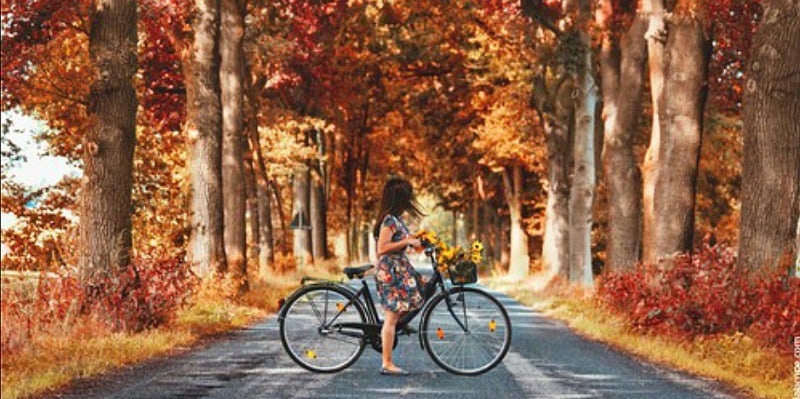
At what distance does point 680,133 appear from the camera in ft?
59.5

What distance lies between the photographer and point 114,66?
1546cm

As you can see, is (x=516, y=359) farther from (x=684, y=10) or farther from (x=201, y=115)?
(x=201, y=115)

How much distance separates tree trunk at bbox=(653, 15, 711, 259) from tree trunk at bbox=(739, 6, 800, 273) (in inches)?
103

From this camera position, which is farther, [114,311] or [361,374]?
[114,311]

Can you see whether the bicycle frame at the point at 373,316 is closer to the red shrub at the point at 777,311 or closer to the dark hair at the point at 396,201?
the dark hair at the point at 396,201

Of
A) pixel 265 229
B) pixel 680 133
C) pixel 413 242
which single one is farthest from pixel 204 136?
pixel 265 229

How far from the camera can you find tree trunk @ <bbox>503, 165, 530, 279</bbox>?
47.3 meters

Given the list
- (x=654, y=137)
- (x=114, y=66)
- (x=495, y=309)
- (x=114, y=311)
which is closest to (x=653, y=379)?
(x=495, y=309)

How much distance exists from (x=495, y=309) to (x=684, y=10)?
782 cm

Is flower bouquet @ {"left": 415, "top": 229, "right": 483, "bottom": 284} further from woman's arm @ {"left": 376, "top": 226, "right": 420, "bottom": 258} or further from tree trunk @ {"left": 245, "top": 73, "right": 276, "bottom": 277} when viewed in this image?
tree trunk @ {"left": 245, "top": 73, "right": 276, "bottom": 277}

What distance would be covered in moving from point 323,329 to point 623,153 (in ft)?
42.7

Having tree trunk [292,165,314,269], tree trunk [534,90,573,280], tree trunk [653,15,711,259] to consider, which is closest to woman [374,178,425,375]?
tree trunk [653,15,711,259]

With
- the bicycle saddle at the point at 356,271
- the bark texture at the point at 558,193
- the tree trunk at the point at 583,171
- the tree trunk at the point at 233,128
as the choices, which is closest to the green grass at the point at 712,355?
the bicycle saddle at the point at 356,271

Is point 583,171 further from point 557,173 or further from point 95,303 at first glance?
point 95,303
